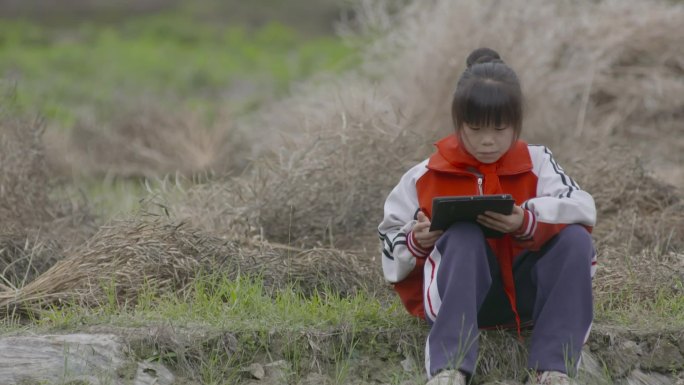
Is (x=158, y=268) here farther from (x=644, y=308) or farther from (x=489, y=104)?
(x=644, y=308)

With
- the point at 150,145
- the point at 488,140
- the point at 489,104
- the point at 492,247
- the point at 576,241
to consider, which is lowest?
the point at 150,145

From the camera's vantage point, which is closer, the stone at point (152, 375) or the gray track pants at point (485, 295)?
the gray track pants at point (485, 295)

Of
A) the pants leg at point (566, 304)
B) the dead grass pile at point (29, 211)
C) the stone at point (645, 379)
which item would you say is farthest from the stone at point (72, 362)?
the stone at point (645, 379)

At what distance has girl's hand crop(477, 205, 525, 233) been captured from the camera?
429 centimetres

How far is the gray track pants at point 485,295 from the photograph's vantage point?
4.31m

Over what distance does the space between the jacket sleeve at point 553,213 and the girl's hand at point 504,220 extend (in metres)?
0.03

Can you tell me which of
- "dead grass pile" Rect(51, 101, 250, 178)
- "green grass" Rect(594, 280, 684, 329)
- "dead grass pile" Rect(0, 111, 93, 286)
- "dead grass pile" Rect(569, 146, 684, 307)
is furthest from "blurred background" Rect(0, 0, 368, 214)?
"green grass" Rect(594, 280, 684, 329)

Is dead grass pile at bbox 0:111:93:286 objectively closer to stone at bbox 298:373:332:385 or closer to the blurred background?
the blurred background

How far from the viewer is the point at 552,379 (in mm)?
4301

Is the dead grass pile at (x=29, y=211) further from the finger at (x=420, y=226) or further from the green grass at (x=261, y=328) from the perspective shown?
the finger at (x=420, y=226)

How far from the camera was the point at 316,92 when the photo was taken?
9453 millimetres

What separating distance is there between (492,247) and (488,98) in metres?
0.56

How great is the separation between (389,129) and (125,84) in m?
8.19

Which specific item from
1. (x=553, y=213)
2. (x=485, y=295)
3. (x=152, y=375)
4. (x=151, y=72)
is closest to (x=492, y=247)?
(x=485, y=295)
